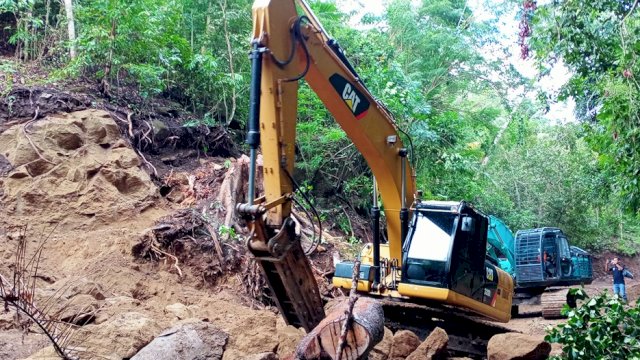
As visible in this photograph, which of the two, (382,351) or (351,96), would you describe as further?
(351,96)

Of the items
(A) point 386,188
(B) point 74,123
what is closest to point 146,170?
(B) point 74,123

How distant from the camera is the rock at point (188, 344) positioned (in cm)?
400

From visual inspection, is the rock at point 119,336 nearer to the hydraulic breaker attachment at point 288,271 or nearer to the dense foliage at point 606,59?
the hydraulic breaker attachment at point 288,271

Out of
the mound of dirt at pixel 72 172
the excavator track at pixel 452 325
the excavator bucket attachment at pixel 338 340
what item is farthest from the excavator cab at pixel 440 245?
the mound of dirt at pixel 72 172

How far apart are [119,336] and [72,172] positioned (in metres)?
4.25

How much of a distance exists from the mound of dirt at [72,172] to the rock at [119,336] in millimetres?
3458

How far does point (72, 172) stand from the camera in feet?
25.5

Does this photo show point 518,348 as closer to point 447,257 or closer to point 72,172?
point 447,257

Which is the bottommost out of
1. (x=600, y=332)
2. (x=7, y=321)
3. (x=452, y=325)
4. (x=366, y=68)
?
(x=452, y=325)

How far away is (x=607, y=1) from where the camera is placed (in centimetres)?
714

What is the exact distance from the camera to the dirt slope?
471 cm

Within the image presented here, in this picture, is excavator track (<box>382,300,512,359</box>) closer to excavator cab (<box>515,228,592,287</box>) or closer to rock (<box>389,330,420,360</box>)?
rock (<box>389,330,420,360</box>)

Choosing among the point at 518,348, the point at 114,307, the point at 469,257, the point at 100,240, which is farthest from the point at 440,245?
the point at 100,240

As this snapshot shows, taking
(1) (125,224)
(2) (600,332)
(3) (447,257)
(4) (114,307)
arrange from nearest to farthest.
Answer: (2) (600,332), (4) (114,307), (3) (447,257), (1) (125,224)
